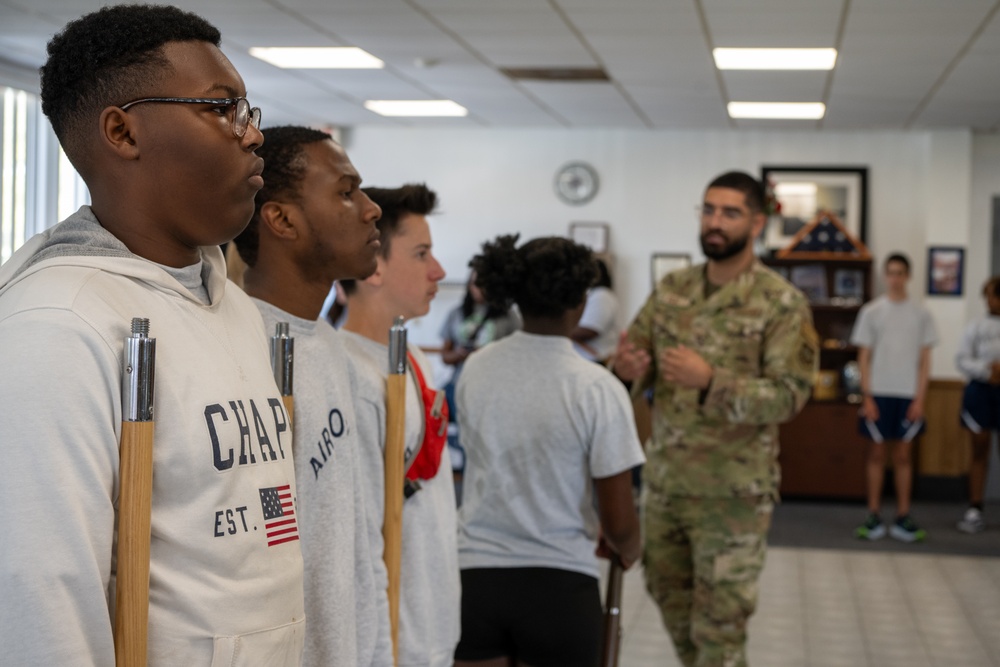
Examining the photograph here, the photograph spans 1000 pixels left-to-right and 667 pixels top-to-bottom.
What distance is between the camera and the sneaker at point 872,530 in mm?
7023

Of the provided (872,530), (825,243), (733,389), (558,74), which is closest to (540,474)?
(733,389)

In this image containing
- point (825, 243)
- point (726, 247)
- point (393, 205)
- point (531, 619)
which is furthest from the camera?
point (825, 243)

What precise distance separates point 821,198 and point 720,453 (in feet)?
21.2

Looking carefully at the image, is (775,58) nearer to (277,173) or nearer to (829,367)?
(829,367)

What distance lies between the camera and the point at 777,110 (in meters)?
8.22

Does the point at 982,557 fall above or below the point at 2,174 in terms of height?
below

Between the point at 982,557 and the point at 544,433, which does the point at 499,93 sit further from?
the point at 544,433

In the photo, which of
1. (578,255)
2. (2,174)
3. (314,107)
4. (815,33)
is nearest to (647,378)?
(578,255)

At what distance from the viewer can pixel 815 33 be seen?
5660 mm

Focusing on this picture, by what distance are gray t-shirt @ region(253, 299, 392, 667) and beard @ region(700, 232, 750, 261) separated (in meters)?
1.93

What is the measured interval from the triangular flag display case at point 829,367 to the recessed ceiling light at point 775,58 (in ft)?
8.29

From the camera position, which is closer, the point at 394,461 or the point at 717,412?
the point at 394,461

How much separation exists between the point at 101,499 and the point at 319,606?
0.60 m

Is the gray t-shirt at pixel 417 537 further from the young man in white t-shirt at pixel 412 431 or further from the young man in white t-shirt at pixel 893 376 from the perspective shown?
the young man in white t-shirt at pixel 893 376
